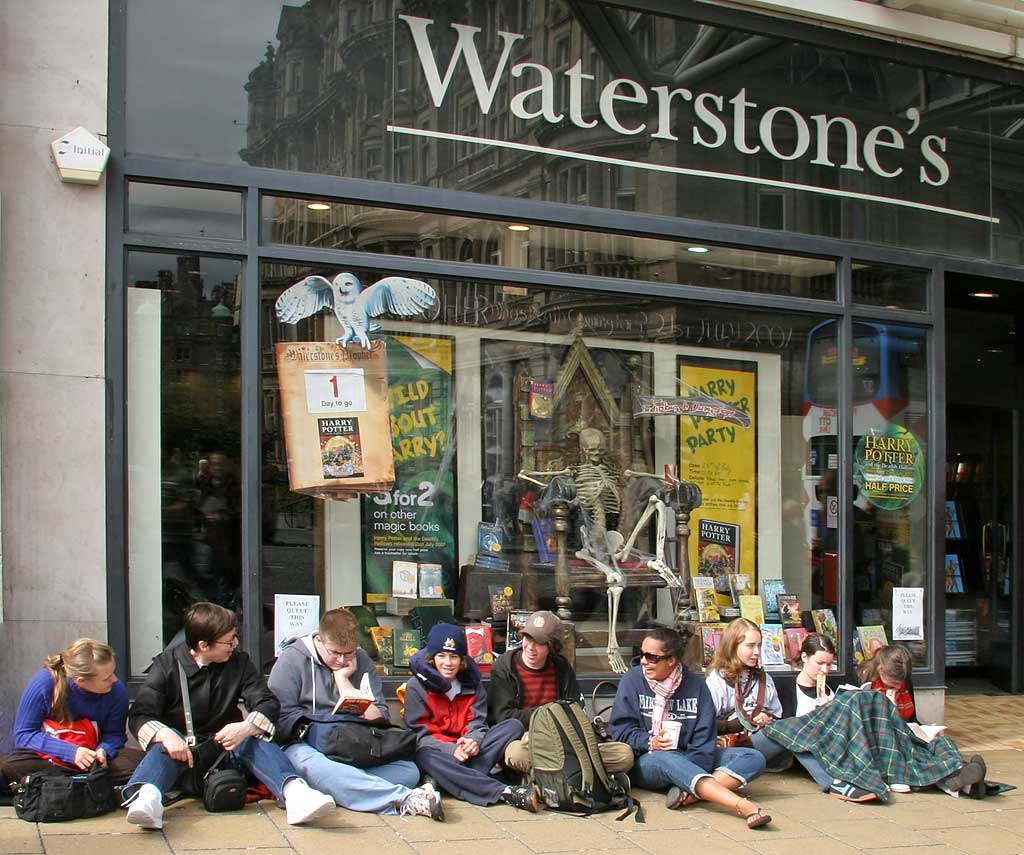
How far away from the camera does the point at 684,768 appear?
676cm

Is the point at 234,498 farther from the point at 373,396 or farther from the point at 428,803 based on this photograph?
the point at 428,803

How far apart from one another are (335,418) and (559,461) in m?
1.75

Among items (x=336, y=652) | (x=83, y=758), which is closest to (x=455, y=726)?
(x=336, y=652)

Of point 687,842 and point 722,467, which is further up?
point 722,467

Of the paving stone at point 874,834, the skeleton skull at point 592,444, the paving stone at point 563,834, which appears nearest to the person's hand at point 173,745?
the paving stone at point 563,834

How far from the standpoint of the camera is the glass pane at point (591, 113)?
7.48 metres

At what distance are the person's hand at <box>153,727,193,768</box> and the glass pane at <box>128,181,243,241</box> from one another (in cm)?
293

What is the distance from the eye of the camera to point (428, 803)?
20.5 ft

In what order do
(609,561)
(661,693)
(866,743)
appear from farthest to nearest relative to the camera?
(609,561) → (866,743) → (661,693)

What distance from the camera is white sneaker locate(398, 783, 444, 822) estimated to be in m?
6.22

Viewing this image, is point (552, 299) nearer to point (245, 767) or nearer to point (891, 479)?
point (891, 479)

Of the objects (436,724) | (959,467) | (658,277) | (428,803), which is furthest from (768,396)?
(428,803)

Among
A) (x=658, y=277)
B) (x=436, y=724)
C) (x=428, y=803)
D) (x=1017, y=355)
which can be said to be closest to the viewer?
(x=428, y=803)

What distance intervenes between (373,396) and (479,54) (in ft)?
7.90
